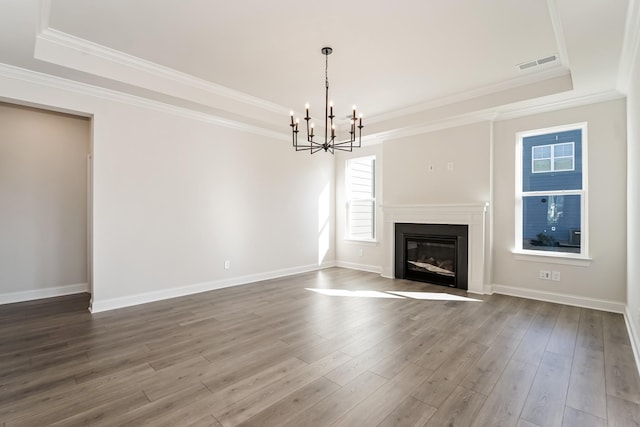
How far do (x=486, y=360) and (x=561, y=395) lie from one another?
1.76 feet

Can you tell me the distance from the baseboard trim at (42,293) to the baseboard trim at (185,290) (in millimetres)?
1286

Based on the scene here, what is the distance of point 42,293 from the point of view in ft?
14.5

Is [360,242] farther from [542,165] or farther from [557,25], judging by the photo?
[557,25]

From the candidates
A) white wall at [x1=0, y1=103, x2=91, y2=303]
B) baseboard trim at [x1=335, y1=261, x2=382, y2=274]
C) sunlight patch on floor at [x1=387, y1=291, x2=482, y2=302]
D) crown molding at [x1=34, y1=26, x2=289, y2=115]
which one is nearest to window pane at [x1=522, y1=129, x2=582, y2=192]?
sunlight patch on floor at [x1=387, y1=291, x2=482, y2=302]

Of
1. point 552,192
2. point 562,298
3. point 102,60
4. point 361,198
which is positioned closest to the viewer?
point 102,60

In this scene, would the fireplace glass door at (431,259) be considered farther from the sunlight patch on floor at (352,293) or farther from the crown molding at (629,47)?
the crown molding at (629,47)

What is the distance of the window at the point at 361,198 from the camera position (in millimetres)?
6402

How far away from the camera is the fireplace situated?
484cm

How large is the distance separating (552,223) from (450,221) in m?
1.35

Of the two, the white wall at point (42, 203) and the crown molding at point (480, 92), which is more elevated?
the crown molding at point (480, 92)

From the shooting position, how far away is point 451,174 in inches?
198

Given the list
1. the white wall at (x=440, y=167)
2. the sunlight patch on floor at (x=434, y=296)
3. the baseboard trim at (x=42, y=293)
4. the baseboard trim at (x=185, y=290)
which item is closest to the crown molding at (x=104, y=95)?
the baseboard trim at (x=185, y=290)

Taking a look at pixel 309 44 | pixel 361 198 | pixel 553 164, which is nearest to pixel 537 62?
pixel 553 164

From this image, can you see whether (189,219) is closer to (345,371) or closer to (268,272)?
(268,272)
